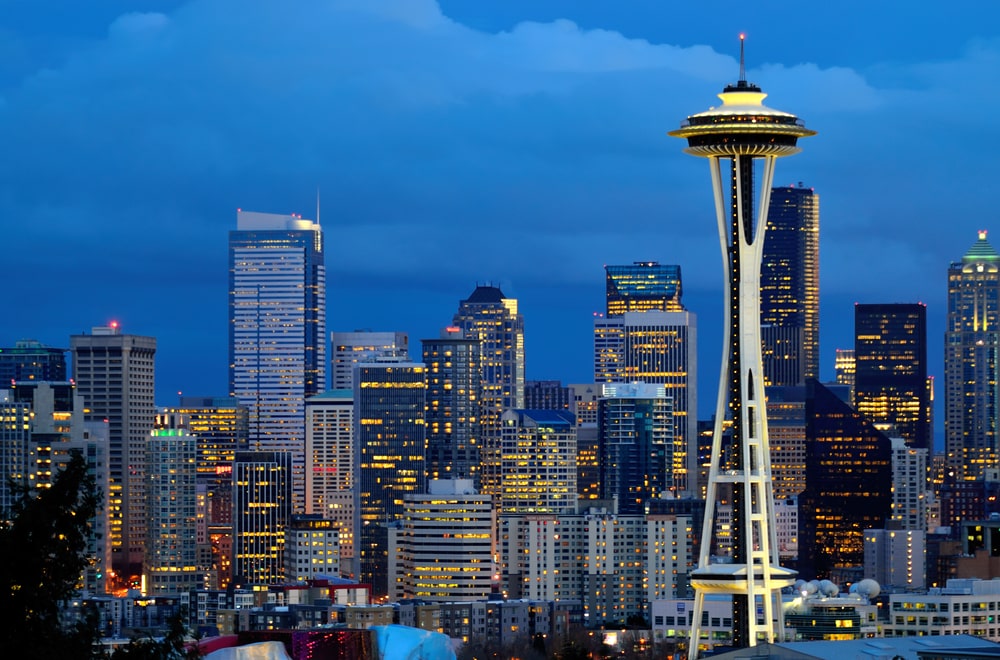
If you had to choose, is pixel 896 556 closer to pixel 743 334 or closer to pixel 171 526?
pixel 171 526

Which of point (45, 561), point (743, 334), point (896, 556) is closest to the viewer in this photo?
point (45, 561)

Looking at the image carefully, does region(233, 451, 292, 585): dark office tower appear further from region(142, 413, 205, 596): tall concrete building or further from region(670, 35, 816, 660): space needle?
region(670, 35, 816, 660): space needle

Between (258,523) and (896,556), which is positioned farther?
(258,523)

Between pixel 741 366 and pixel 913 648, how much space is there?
903 inches

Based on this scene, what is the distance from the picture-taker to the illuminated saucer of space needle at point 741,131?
82188 mm

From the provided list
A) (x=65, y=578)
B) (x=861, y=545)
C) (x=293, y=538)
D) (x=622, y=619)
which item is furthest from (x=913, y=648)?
(x=861, y=545)

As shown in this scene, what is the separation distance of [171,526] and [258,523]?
7.39 metres

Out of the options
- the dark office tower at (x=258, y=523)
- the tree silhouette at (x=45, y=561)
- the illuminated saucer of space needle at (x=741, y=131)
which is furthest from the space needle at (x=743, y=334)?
the dark office tower at (x=258, y=523)

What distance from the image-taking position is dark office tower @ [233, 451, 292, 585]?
186625 mm

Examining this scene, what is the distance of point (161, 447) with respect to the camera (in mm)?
199875

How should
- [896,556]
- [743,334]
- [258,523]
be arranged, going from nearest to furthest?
[743,334], [896,556], [258,523]

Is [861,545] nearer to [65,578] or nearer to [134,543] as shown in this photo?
[134,543]

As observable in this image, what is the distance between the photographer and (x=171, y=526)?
18925 cm

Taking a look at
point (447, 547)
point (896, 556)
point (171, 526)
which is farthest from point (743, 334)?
point (171, 526)
